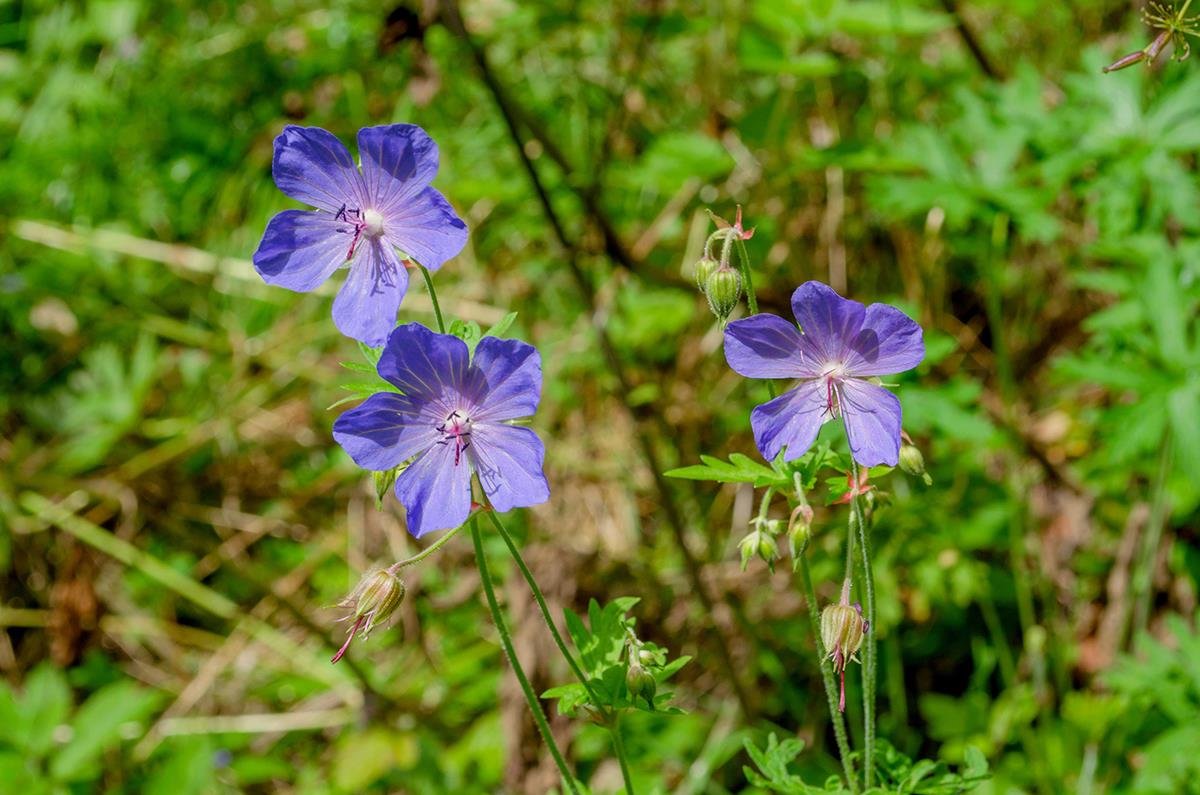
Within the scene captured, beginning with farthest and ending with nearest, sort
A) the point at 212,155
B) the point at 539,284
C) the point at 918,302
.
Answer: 1. the point at 212,155
2. the point at 539,284
3. the point at 918,302

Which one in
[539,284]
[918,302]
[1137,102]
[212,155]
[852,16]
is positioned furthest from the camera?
[212,155]

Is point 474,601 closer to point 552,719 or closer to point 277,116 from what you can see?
point 552,719

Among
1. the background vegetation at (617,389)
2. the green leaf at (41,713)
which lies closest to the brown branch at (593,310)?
the background vegetation at (617,389)

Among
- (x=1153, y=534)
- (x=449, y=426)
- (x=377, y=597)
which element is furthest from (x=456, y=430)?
(x=1153, y=534)

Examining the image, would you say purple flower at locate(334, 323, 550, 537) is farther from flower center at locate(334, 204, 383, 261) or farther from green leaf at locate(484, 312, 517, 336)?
flower center at locate(334, 204, 383, 261)

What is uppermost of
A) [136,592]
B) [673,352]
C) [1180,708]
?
[673,352]

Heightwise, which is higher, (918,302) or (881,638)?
(918,302)

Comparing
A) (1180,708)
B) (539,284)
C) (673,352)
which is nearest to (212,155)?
(539,284)
